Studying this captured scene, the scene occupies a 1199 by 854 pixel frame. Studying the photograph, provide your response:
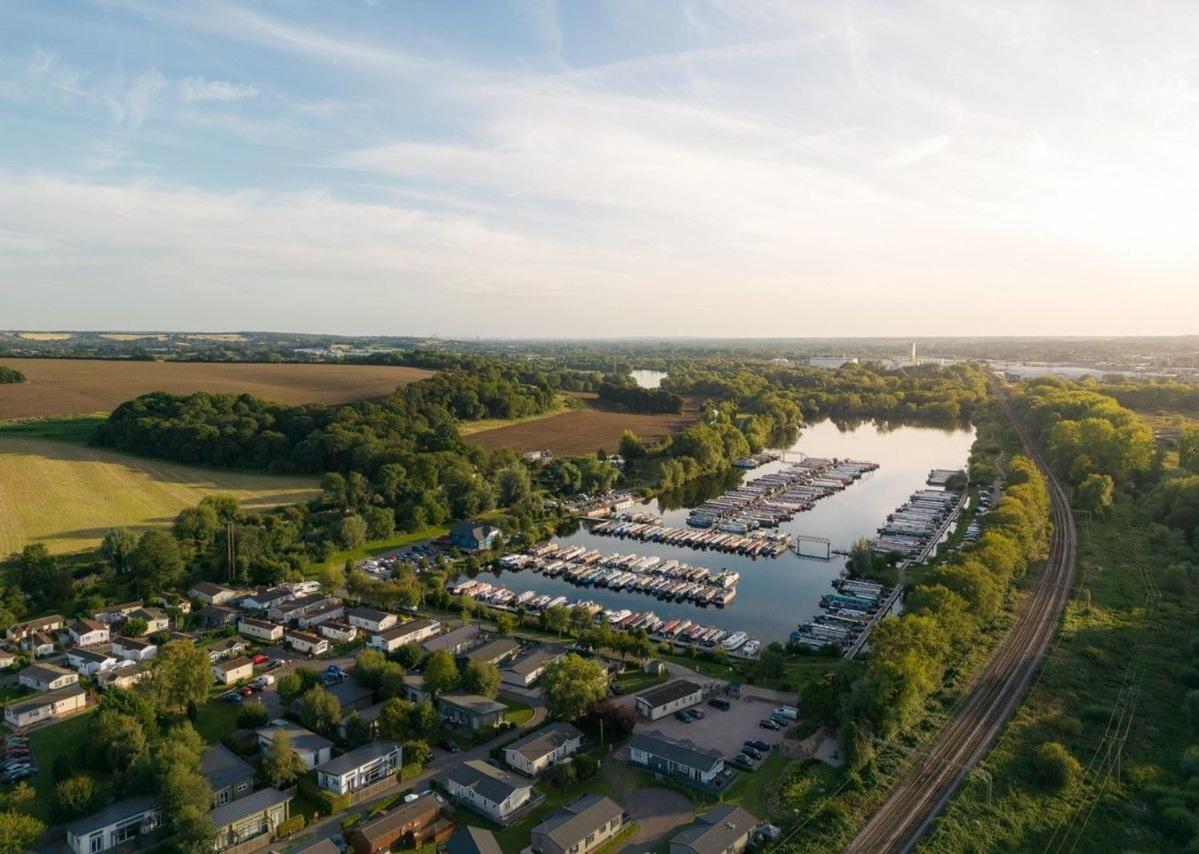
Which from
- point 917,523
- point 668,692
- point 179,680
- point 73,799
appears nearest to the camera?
point 73,799

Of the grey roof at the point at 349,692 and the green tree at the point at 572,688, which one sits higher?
the green tree at the point at 572,688

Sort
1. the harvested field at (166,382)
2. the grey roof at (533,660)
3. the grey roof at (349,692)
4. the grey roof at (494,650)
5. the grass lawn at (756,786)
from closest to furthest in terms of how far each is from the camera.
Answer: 1. the grass lawn at (756,786)
2. the grey roof at (349,692)
3. the grey roof at (533,660)
4. the grey roof at (494,650)
5. the harvested field at (166,382)

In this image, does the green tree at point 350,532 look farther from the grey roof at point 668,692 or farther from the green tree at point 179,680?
the grey roof at point 668,692

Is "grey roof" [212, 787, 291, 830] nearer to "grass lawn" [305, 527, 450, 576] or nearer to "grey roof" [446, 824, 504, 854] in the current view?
"grey roof" [446, 824, 504, 854]

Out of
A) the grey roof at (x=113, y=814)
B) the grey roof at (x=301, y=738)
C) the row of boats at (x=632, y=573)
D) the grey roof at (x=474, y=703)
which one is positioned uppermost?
the grey roof at (x=113, y=814)

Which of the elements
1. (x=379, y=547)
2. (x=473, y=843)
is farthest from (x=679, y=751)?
(x=379, y=547)

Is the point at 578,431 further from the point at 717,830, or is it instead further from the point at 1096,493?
the point at 717,830

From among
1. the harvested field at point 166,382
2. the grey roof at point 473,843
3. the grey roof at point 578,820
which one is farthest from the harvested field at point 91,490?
the grey roof at point 578,820
